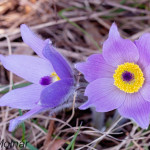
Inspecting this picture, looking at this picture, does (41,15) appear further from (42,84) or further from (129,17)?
(42,84)

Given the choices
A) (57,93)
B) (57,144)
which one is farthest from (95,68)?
(57,144)

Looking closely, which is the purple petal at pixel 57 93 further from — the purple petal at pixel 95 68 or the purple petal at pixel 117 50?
the purple petal at pixel 117 50

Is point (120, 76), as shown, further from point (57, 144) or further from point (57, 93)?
point (57, 144)

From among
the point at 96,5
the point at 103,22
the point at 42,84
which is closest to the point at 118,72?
the point at 42,84

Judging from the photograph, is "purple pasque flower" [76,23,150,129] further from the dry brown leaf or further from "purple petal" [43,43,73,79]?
the dry brown leaf

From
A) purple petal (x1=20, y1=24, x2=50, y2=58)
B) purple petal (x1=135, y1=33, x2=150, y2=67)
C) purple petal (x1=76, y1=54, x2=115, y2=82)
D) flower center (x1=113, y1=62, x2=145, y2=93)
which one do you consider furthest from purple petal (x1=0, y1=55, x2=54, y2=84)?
purple petal (x1=135, y1=33, x2=150, y2=67)

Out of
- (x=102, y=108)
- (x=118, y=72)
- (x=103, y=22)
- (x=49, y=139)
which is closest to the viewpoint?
(x=102, y=108)
